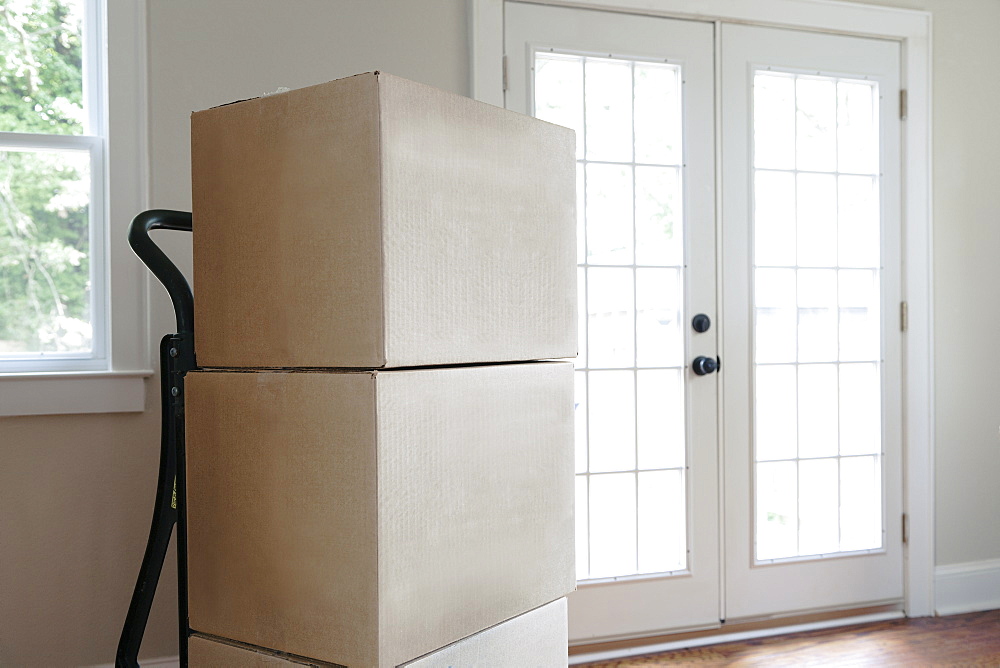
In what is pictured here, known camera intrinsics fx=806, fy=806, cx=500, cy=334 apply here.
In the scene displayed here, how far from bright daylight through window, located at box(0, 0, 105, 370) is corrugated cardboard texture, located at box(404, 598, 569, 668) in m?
1.42

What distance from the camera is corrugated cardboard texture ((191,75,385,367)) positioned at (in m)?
1.00

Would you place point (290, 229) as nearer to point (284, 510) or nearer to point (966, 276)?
point (284, 510)

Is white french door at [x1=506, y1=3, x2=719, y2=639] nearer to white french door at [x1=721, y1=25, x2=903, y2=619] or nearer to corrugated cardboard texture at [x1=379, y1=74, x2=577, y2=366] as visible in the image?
white french door at [x1=721, y1=25, x2=903, y2=619]

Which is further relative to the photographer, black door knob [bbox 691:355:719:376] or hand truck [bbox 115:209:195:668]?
black door knob [bbox 691:355:719:376]

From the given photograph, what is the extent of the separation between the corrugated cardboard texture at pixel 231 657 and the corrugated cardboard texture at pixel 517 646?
165 mm

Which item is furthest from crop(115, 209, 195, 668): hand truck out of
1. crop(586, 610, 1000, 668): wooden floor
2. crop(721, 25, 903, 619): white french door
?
crop(721, 25, 903, 619): white french door

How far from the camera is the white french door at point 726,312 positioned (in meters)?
2.46

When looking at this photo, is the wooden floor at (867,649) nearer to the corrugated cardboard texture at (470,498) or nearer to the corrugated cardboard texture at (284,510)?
the corrugated cardboard texture at (470,498)

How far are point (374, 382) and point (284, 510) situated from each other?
0.24m

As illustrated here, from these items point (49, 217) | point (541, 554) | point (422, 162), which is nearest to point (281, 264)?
point (422, 162)

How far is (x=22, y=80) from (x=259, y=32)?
1.95ft

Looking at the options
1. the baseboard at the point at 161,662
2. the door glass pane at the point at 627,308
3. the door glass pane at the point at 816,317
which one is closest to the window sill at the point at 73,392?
the baseboard at the point at 161,662

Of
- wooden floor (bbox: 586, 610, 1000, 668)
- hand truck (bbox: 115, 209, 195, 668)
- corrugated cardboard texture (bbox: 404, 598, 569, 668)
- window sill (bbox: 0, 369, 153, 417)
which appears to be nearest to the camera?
→ corrugated cardboard texture (bbox: 404, 598, 569, 668)

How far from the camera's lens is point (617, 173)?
8.13 feet
